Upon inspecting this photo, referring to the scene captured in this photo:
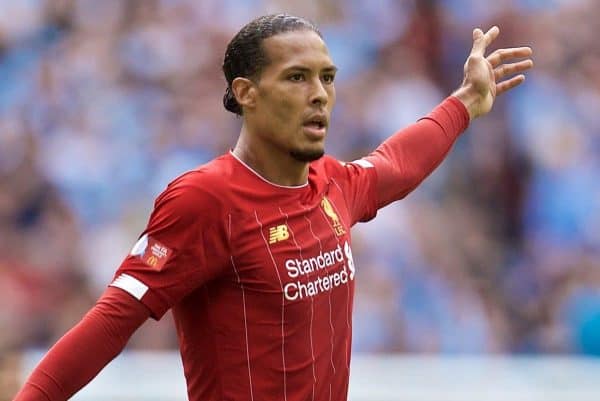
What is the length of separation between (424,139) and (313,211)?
0.69 m

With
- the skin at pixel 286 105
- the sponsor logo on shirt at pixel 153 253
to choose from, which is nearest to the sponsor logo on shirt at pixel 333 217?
the skin at pixel 286 105

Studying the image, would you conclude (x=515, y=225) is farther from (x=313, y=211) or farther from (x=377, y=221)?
(x=313, y=211)

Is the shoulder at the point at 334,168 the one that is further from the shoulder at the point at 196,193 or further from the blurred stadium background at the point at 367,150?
the blurred stadium background at the point at 367,150

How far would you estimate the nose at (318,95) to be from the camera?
378 centimetres

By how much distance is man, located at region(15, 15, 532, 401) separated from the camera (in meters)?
3.55

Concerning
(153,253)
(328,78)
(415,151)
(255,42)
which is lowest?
(153,253)

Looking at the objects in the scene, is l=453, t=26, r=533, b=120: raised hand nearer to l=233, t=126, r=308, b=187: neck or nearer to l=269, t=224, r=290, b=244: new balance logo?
l=233, t=126, r=308, b=187: neck

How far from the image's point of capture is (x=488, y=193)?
29.5 feet

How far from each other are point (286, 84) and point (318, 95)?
0.10 metres

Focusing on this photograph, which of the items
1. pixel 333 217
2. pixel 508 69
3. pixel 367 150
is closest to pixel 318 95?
pixel 333 217

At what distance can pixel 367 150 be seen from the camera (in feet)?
28.0

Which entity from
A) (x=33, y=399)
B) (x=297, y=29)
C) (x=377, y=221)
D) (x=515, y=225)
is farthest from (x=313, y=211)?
(x=515, y=225)

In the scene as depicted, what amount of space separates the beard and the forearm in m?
0.51

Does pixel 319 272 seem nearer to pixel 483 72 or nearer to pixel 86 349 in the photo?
pixel 86 349
